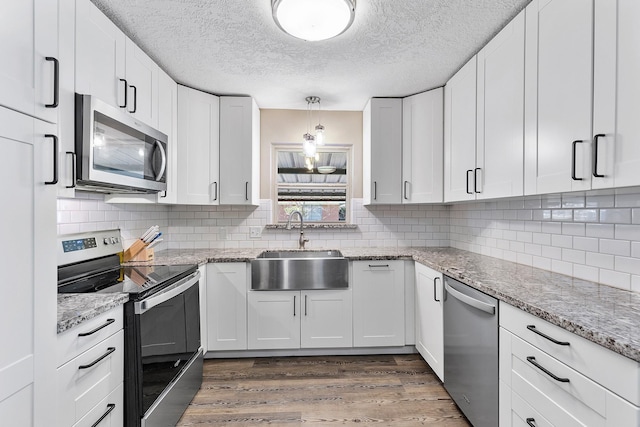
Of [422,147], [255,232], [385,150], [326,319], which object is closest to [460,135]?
[422,147]

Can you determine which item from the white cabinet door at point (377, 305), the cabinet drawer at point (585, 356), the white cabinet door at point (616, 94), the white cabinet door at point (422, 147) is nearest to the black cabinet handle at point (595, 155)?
the white cabinet door at point (616, 94)

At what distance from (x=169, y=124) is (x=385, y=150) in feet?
6.06

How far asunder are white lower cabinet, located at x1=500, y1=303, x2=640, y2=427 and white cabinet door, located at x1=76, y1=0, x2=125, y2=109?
222 cm

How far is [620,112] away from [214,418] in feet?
8.02

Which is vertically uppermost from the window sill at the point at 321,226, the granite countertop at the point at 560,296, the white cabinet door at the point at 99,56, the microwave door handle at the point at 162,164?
the white cabinet door at the point at 99,56

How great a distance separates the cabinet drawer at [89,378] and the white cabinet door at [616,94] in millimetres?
2018

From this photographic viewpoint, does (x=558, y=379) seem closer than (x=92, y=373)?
Yes

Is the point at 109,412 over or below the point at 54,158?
below

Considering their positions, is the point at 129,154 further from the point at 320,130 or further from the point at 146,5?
the point at 320,130

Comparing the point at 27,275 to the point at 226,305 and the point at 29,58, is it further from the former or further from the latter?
the point at 226,305

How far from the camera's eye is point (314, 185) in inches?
128

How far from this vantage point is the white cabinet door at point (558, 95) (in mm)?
1205

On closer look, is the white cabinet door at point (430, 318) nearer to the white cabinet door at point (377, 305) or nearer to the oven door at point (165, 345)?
the white cabinet door at point (377, 305)

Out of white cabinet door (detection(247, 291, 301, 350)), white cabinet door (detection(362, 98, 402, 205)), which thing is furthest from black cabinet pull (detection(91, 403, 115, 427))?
white cabinet door (detection(362, 98, 402, 205))
